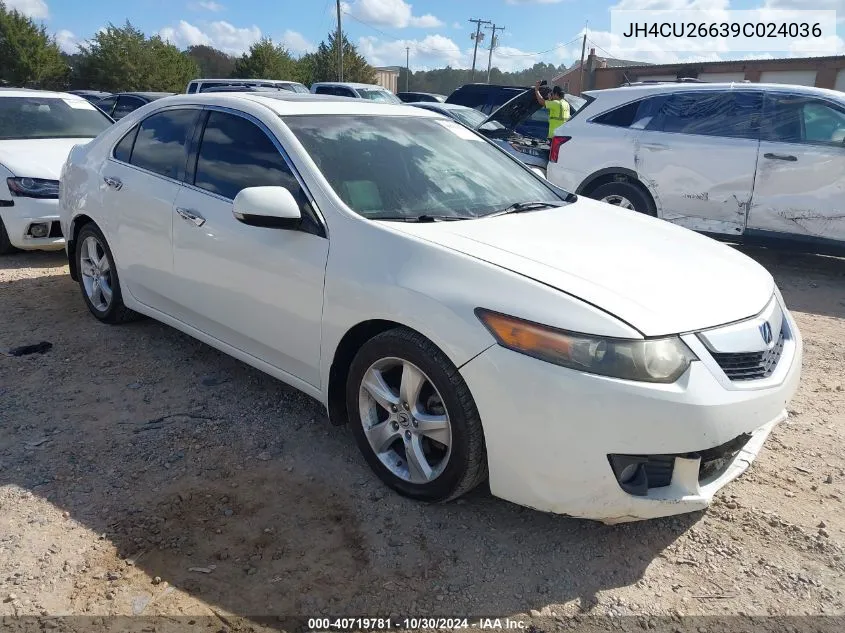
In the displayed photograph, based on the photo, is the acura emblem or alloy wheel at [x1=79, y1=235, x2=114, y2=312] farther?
alloy wheel at [x1=79, y1=235, x2=114, y2=312]

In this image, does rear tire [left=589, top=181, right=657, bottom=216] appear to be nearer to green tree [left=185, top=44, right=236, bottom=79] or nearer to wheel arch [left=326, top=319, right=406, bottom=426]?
wheel arch [left=326, top=319, right=406, bottom=426]

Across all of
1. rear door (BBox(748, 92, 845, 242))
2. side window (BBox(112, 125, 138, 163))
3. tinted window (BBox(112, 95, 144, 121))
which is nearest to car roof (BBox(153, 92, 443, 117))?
side window (BBox(112, 125, 138, 163))

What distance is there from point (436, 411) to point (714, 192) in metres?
5.12

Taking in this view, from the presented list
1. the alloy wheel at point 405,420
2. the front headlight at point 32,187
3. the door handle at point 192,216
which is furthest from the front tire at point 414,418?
the front headlight at point 32,187

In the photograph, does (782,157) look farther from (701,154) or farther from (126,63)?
(126,63)

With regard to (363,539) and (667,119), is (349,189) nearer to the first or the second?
(363,539)

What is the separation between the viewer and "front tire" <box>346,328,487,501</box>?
252cm

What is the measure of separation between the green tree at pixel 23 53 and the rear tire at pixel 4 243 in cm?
3960

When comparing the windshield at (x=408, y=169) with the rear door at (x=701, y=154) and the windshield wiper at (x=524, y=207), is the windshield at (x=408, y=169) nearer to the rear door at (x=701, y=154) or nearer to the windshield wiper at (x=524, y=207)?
the windshield wiper at (x=524, y=207)

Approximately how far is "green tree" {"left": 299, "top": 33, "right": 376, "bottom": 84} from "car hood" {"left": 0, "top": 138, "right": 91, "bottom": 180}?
37.2m

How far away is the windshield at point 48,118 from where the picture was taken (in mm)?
7254

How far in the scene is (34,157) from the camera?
21.6 ft

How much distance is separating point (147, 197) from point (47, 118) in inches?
183

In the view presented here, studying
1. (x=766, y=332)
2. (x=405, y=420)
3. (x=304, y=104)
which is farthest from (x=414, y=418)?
(x=304, y=104)
